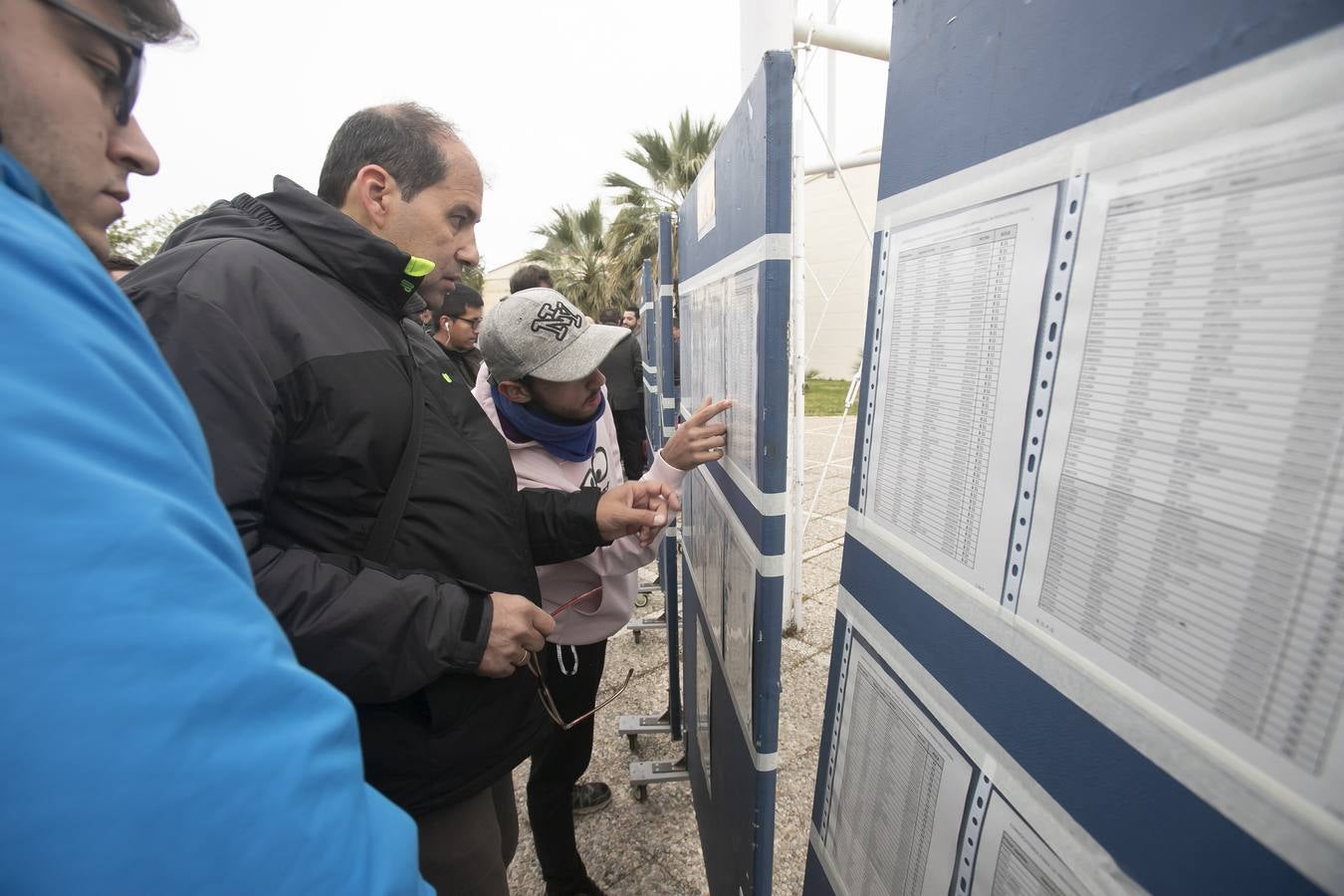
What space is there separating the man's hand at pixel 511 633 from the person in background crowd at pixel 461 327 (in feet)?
9.16

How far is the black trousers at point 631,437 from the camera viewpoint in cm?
527

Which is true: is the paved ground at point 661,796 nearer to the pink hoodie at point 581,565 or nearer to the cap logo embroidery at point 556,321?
the pink hoodie at point 581,565

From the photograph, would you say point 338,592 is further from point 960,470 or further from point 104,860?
point 960,470

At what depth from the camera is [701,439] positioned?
1.66 meters

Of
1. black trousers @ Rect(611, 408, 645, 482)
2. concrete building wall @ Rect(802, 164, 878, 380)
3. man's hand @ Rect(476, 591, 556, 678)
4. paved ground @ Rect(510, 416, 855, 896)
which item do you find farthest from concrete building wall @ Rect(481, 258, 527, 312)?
man's hand @ Rect(476, 591, 556, 678)

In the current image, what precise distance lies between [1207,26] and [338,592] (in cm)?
125

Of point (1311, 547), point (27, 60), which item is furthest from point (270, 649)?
point (1311, 547)

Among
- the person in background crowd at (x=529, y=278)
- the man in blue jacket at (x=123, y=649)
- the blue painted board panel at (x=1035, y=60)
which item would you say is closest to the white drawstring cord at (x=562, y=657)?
the man in blue jacket at (x=123, y=649)

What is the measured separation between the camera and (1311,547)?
37 cm

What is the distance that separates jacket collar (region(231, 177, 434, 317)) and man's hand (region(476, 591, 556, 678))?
680mm

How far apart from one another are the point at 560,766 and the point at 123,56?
6.99 ft

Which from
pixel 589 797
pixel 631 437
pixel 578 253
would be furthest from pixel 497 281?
pixel 589 797

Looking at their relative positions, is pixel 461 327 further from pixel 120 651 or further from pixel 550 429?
pixel 120 651

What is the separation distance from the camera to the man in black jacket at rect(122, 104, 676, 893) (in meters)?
0.96
